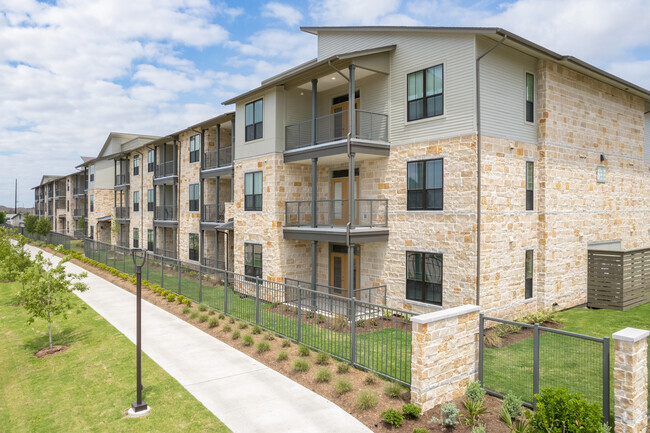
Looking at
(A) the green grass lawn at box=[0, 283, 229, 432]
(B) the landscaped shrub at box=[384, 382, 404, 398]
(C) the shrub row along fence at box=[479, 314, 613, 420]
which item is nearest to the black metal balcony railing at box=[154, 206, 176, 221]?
(A) the green grass lawn at box=[0, 283, 229, 432]

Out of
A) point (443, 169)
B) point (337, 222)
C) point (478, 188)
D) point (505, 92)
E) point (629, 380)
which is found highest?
point (505, 92)

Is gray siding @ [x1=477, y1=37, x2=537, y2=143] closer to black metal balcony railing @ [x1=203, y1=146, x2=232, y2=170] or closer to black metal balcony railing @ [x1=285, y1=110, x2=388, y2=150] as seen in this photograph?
black metal balcony railing @ [x1=285, y1=110, x2=388, y2=150]

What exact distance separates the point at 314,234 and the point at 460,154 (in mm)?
6423

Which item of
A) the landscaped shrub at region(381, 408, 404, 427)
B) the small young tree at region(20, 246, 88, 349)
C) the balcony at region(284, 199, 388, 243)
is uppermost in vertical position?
the balcony at region(284, 199, 388, 243)

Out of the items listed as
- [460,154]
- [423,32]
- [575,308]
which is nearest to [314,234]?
[460,154]

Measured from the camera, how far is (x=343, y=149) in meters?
15.8

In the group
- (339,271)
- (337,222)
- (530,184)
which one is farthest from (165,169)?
(530,184)

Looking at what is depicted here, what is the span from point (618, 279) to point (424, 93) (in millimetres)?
10806

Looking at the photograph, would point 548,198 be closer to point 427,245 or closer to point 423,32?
point 427,245

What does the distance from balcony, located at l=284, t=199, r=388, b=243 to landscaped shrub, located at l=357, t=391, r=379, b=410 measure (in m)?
7.26

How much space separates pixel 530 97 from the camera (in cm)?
1548

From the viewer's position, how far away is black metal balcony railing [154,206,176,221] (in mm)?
32122

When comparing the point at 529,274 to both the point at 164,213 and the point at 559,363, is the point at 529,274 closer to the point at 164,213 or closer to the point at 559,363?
the point at 559,363

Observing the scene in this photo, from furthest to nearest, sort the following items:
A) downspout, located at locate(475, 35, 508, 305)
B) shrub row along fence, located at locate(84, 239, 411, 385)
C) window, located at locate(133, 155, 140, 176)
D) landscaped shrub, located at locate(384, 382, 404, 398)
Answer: window, located at locate(133, 155, 140, 176)
downspout, located at locate(475, 35, 508, 305)
shrub row along fence, located at locate(84, 239, 411, 385)
landscaped shrub, located at locate(384, 382, 404, 398)
